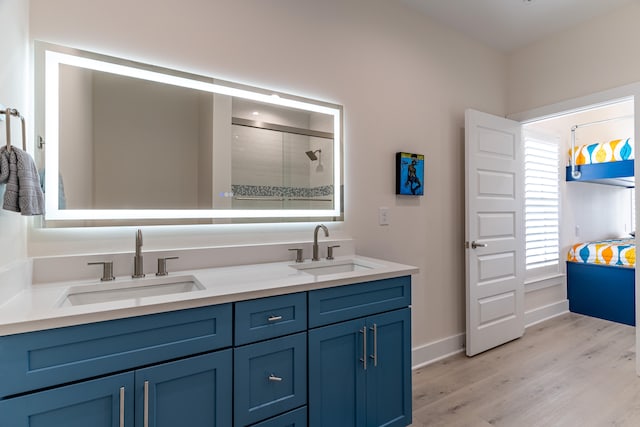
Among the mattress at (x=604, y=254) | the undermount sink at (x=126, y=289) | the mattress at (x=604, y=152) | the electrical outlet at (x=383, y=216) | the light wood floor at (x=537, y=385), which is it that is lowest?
the light wood floor at (x=537, y=385)

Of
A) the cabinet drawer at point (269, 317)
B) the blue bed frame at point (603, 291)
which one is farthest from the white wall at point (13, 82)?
the blue bed frame at point (603, 291)

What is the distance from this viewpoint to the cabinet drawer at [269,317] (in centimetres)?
128

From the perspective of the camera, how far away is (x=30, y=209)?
1.12 m

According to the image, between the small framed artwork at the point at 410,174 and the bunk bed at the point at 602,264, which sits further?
the bunk bed at the point at 602,264

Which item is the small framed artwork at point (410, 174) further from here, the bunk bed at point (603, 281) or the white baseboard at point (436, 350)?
the bunk bed at point (603, 281)

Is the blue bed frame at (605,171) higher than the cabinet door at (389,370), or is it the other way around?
the blue bed frame at (605,171)

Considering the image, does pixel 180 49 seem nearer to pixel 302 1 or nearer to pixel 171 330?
pixel 302 1

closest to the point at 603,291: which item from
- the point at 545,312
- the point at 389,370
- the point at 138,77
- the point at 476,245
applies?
the point at 545,312

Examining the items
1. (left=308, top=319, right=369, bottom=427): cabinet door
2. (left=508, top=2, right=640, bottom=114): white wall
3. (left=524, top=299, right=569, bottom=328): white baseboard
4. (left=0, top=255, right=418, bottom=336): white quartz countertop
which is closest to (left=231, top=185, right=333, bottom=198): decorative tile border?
(left=0, top=255, right=418, bottom=336): white quartz countertop

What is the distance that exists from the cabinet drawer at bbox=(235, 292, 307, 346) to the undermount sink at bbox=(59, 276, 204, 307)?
24 centimetres

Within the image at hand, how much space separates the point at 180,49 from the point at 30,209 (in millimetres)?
1097

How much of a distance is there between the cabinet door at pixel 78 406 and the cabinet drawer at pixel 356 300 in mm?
723

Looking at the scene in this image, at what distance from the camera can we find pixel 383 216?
8.06ft

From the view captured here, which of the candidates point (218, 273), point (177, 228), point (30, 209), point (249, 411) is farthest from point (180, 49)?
point (249, 411)
